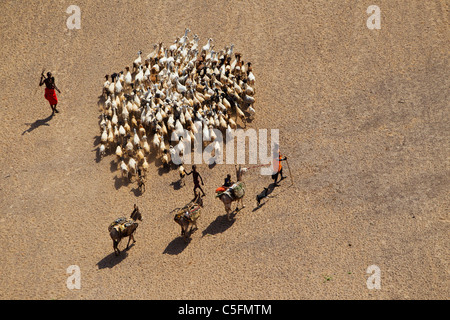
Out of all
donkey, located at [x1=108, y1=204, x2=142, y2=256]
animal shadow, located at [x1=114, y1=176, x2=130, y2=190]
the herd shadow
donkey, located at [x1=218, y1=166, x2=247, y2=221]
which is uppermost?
animal shadow, located at [x1=114, y1=176, x2=130, y2=190]

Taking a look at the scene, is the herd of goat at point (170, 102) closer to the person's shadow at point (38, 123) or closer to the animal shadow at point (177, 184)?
the animal shadow at point (177, 184)

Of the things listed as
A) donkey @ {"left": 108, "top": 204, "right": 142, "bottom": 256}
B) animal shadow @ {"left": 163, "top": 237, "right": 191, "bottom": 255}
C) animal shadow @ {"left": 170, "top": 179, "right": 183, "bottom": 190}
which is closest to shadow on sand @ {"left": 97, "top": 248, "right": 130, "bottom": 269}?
donkey @ {"left": 108, "top": 204, "right": 142, "bottom": 256}

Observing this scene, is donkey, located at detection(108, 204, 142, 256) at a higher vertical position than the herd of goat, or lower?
lower

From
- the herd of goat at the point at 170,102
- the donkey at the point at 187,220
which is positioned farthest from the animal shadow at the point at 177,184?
the donkey at the point at 187,220

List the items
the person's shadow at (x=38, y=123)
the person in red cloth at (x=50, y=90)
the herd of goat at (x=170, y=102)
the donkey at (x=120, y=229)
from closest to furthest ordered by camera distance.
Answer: the donkey at (x=120, y=229)
the herd of goat at (x=170, y=102)
the person in red cloth at (x=50, y=90)
the person's shadow at (x=38, y=123)

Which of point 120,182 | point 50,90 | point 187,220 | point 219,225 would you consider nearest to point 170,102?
point 120,182

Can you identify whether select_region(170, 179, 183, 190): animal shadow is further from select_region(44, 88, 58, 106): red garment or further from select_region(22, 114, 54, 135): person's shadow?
select_region(44, 88, 58, 106): red garment
